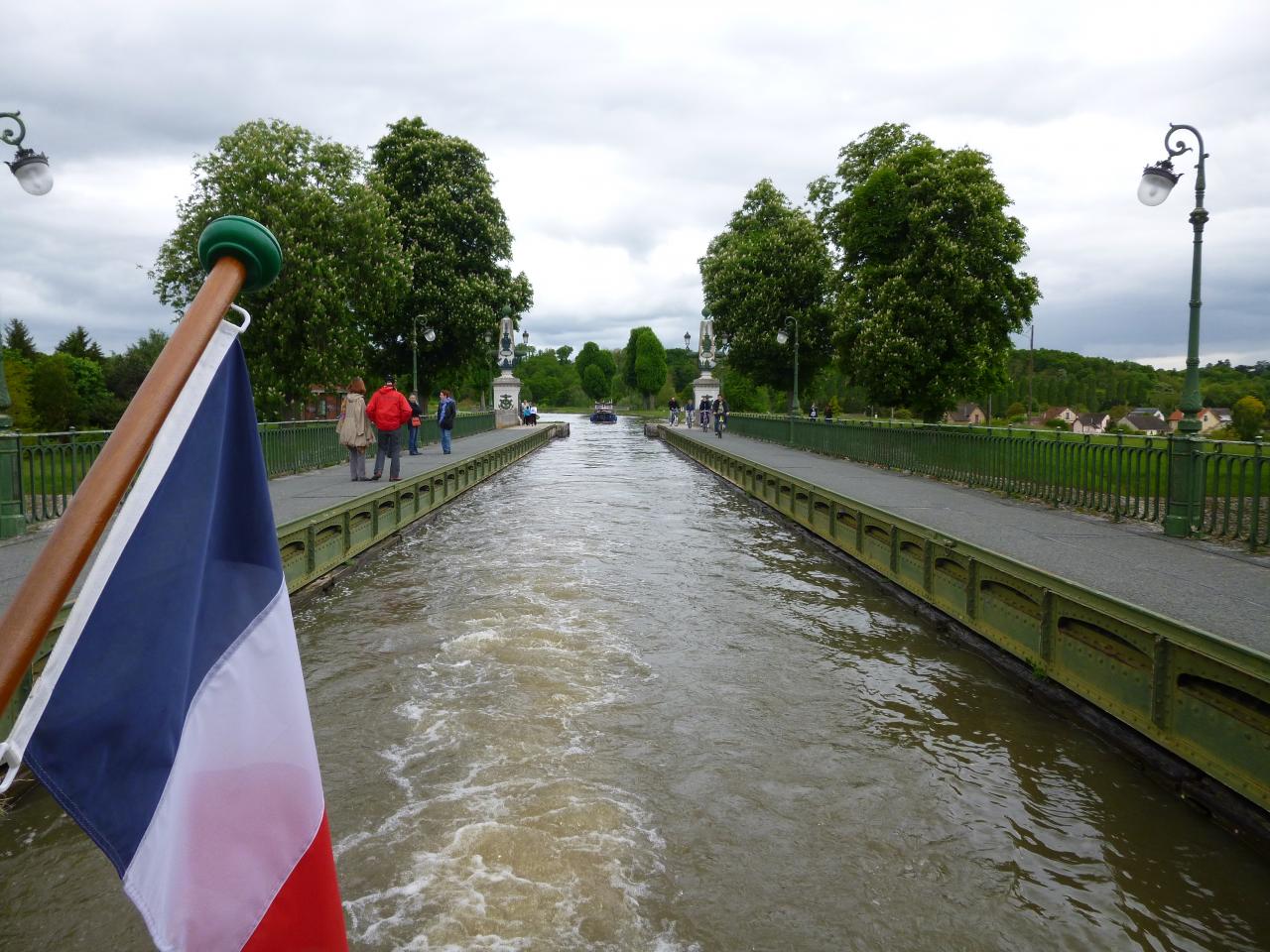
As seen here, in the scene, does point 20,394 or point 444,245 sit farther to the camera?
point 20,394

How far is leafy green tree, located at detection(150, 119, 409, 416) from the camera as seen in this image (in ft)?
109

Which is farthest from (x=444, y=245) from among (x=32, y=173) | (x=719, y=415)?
(x=32, y=173)

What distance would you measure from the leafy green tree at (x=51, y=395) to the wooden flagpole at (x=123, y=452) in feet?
206

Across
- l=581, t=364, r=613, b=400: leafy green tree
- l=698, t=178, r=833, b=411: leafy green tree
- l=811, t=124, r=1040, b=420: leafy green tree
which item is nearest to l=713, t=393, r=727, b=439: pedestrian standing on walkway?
l=698, t=178, r=833, b=411: leafy green tree

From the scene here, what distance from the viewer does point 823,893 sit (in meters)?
4.35

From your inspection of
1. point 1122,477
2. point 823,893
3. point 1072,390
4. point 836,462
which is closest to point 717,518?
point 1122,477

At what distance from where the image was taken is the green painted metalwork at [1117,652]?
4.92m

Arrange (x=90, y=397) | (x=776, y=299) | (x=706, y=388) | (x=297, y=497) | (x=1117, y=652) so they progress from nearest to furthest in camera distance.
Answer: (x=1117, y=652) → (x=297, y=497) → (x=776, y=299) → (x=706, y=388) → (x=90, y=397)

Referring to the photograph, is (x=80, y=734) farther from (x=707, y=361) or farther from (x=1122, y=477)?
(x=707, y=361)

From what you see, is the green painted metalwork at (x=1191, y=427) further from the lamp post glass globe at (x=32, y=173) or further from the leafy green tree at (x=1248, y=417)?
the leafy green tree at (x=1248, y=417)

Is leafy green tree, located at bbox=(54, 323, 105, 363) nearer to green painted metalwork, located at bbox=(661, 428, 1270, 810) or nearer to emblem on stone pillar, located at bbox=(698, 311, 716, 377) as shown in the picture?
emblem on stone pillar, located at bbox=(698, 311, 716, 377)

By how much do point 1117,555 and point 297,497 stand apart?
11661 millimetres

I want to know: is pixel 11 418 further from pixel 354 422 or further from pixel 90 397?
pixel 90 397

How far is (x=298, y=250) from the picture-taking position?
32.9 m
